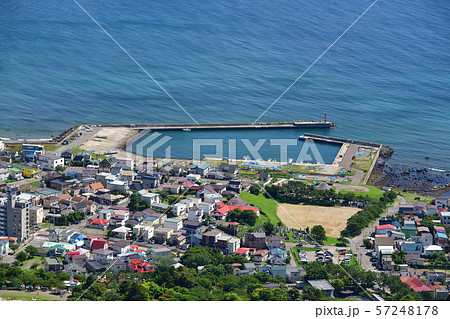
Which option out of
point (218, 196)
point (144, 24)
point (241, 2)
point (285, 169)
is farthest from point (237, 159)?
point (241, 2)

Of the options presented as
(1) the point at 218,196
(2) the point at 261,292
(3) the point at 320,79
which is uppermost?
(3) the point at 320,79

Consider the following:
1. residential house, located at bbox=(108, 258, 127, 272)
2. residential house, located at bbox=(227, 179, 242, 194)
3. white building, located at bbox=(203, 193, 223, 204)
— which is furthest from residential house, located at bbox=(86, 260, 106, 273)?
residential house, located at bbox=(227, 179, 242, 194)

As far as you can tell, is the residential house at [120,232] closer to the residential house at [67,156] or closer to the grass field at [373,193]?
the residential house at [67,156]

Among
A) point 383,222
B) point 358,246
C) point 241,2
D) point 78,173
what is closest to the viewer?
point 358,246

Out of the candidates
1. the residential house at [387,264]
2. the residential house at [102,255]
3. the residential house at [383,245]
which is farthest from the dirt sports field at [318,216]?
the residential house at [102,255]

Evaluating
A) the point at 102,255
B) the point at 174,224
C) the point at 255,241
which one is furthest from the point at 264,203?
the point at 102,255

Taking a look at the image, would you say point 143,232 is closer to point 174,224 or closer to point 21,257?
point 174,224

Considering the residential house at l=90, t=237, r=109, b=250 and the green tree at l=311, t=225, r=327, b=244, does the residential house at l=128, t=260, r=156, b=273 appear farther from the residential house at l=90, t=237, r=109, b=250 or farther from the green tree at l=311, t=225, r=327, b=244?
the green tree at l=311, t=225, r=327, b=244

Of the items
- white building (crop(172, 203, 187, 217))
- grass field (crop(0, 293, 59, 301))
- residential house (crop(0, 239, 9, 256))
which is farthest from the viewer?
white building (crop(172, 203, 187, 217))

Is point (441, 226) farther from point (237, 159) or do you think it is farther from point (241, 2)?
point (241, 2)
